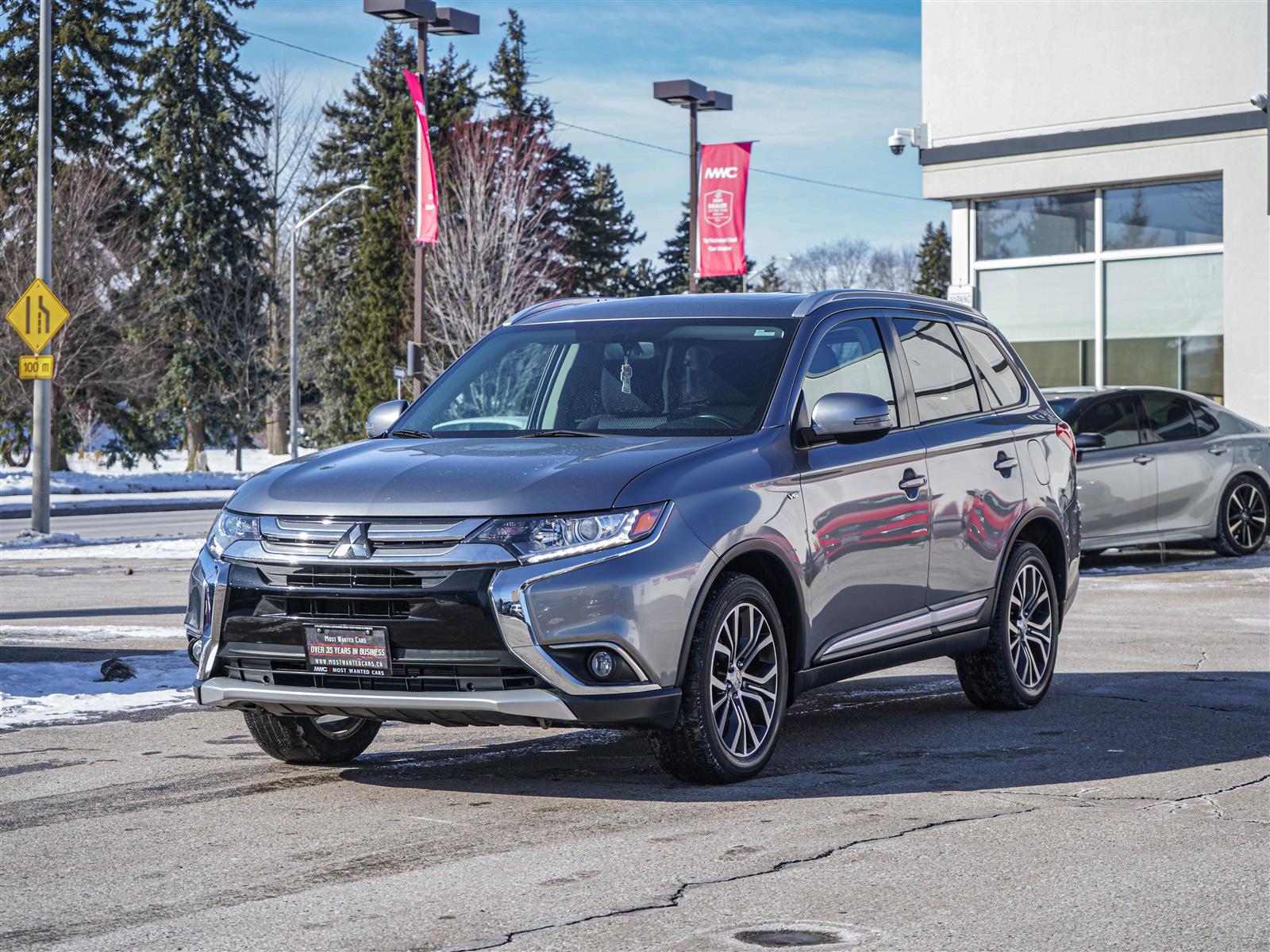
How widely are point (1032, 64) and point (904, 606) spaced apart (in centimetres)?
1981

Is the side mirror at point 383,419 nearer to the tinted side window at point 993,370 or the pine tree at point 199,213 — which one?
the tinted side window at point 993,370

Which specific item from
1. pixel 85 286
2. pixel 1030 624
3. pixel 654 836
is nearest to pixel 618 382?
pixel 654 836

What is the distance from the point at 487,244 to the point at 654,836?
46884 mm

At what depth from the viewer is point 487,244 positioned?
169ft

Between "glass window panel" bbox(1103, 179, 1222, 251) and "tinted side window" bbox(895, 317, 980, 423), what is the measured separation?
56.5 feet

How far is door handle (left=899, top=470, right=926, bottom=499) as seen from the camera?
7.55m

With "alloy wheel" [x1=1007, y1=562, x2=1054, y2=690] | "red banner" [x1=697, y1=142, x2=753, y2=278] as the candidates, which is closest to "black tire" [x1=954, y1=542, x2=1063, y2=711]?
"alloy wheel" [x1=1007, y1=562, x2=1054, y2=690]

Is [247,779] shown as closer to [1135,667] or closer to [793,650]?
[793,650]

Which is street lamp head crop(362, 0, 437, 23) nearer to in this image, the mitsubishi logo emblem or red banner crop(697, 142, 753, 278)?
red banner crop(697, 142, 753, 278)

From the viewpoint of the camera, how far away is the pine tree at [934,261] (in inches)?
4203

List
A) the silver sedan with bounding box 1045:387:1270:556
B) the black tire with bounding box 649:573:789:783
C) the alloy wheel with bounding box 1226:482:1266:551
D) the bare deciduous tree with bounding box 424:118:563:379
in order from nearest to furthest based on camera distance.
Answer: the black tire with bounding box 649:573:789:783 < the silver sedan with bounding box 1045:387:1270:556 < the alloy wheel with bounding box 1226:482:1266:551 < the bare deciduous tree with bounding box 424:118:563:379

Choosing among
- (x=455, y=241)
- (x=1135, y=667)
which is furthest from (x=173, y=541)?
(x=455, y=241)

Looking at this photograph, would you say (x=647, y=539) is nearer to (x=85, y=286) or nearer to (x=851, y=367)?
(x=851, y=367)

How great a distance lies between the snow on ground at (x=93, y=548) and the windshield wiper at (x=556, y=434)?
1369cm
